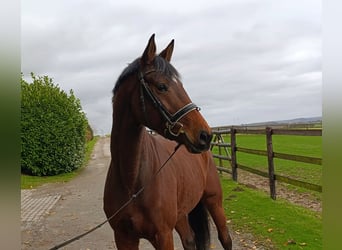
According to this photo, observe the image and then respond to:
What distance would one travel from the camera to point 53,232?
20.1ft

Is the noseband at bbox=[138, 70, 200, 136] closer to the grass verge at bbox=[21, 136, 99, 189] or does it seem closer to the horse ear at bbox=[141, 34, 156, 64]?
the horse ear at bbox=[141, 34, 156, 64]

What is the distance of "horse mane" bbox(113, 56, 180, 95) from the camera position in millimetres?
2463

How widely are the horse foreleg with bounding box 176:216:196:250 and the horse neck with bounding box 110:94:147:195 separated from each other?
143 cm

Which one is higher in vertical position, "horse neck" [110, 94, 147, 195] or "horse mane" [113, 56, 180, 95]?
"horse mane" [113, 56, 180, 95]

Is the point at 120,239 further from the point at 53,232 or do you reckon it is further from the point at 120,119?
the point at 53,232

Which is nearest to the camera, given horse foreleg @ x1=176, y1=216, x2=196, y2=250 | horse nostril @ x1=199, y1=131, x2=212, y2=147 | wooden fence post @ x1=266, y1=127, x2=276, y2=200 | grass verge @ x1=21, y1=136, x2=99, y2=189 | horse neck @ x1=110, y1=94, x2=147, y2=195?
horse nostril @ x1=199, y1=131, x2=212, y2=147

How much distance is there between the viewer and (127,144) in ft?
8.72

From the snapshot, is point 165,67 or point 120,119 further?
point 120,119

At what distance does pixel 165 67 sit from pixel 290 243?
3.43m

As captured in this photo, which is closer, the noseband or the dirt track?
the noseband

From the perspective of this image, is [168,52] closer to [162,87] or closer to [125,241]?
[162,87]

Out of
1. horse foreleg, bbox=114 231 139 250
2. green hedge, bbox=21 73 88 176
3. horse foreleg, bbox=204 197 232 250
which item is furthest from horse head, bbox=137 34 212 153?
green hedge, bbox=21 73 88 176

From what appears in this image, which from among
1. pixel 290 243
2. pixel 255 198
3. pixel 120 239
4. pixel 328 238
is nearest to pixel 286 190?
pixel 255 198

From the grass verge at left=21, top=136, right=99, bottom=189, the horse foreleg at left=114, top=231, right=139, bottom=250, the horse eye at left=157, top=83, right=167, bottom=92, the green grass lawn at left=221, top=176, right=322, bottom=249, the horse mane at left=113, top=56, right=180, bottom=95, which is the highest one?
the horse mane at left=113, top=56, right=180, bottom=95
